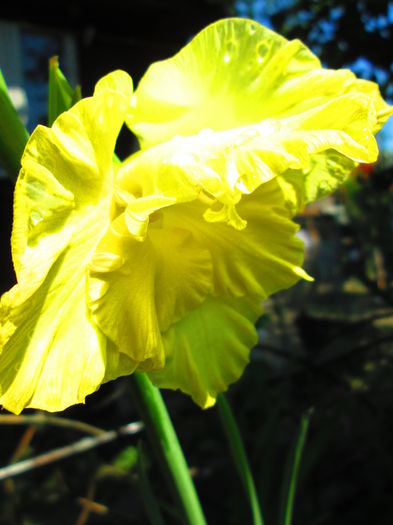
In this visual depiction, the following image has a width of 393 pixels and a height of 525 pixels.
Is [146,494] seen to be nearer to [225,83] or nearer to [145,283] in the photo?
[145,283]

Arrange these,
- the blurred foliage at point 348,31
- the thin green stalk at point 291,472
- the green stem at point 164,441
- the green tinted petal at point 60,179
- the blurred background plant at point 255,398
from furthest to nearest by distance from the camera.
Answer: the blurred foliage at point 348,31
the blurred background plant at point 255,398
the thin green stalk at point 291,472
the green stem at point 164,441
the green tinted petal at point 60,179

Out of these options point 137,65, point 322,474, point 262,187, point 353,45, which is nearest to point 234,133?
point 262,187

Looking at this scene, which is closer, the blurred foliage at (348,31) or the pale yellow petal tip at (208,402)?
the pale yellow petal tip at (208,402)

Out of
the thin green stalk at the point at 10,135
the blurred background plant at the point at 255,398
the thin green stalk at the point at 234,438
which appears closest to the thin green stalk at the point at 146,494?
the blurred background plant at the point at 255,398

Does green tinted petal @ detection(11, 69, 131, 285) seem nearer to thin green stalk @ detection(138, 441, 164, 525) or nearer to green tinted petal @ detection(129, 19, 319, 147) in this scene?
green tinted petal @ detection(129, 19, 319, 147)

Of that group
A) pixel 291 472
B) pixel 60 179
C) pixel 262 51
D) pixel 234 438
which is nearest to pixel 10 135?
pixel 60 179

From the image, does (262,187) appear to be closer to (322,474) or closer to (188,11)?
(322,474)

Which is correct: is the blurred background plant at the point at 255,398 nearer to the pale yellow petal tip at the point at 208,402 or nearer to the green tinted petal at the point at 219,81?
the pale yellow petal tip at the point at 208,402
